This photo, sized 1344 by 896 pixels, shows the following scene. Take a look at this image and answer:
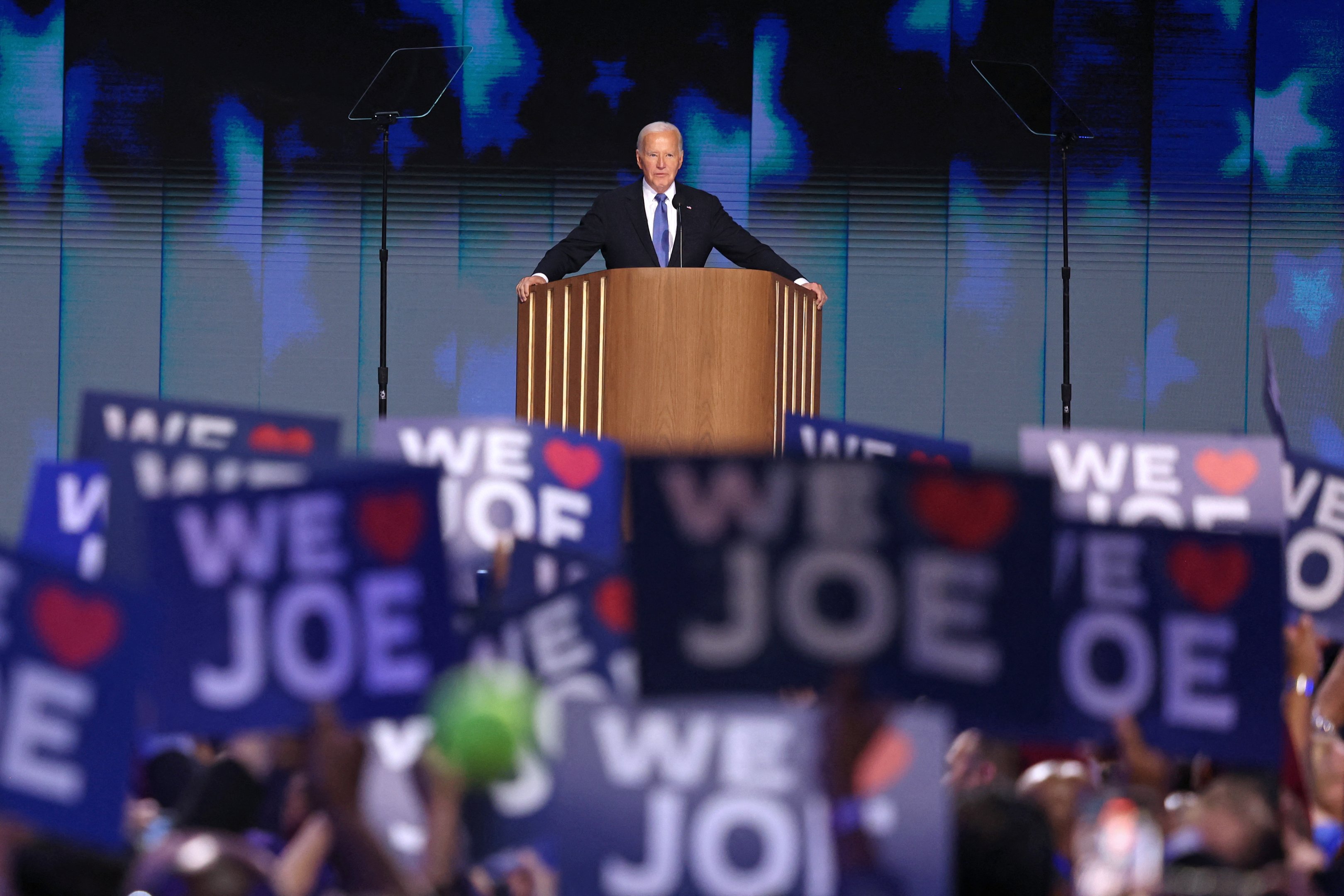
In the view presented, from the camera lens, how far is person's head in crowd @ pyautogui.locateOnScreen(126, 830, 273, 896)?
1.42 meters

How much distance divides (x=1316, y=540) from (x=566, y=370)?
1968 millimetres

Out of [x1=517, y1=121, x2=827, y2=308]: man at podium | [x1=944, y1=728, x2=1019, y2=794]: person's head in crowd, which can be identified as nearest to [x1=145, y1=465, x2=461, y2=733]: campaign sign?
[x1=944, y1=728, x2=1019, y2=794]: person's head in crowd

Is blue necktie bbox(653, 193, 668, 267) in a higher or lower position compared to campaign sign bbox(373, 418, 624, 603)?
higher

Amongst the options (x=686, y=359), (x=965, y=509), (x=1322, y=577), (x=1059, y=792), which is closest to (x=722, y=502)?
(x=965, y=509)

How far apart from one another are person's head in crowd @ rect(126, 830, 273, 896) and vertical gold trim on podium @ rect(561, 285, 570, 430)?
8.36 ft

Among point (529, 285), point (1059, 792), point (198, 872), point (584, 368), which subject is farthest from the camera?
point (529, 285)

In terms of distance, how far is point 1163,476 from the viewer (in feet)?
8.30

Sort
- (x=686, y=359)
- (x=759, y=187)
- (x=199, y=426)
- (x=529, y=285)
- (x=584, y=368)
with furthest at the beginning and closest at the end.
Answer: (x=759, y=187), (x=529, y=285), (x=584, y=368), (x=686, y=359), (x=199, y=426)

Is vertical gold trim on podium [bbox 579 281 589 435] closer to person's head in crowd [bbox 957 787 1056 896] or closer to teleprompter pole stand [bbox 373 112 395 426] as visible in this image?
teleprompter pole stand [bbox 373 112 395 426]

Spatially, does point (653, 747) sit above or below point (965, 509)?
below

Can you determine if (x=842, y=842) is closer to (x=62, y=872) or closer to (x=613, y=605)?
(x=613, y=605)

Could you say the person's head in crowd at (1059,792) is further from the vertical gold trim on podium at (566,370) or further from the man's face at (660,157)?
the man's face at (660,157)

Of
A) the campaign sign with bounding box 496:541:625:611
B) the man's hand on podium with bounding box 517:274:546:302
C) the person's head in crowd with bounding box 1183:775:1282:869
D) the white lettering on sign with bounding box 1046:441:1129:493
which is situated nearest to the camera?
the person's head in crowd with bounding box 1183:775:1282:869

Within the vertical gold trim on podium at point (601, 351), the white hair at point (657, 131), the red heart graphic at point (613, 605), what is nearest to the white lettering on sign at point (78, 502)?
the red heart graphic at point (613, 605)
